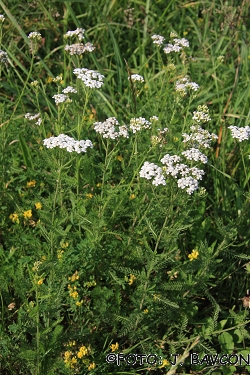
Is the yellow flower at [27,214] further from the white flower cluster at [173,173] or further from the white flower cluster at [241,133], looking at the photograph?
the white flower cluster at [241,133]

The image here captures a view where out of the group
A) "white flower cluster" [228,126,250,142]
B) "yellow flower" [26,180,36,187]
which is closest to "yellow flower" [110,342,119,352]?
"yellow flower" [26,180,36,187]

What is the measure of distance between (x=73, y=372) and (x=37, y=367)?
0.84 ft

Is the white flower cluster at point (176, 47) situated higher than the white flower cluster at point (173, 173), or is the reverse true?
the white flower cluster at point (176, 47)

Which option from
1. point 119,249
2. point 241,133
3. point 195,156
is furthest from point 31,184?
point 241,133

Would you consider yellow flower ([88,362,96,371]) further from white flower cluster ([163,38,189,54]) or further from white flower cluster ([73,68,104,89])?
white flower cluster ([163,38,189,54])

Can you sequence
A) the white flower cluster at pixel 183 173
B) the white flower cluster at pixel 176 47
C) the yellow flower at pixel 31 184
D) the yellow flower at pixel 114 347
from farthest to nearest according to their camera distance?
the white flower cluster at pixel 176 47 < the yellow flower at pixel 31 184 < the yellow flower at pixel 114 347 < the white flower cluster at pixel 183 173

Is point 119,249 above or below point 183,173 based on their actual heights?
below

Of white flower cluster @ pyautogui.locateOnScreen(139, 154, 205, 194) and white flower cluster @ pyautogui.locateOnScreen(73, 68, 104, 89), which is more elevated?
white flower cluster @ pyautogui.locateOnScreen(73, 68, 104, 89)

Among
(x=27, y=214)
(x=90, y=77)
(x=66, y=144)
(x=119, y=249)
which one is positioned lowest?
(x=119, y=249)

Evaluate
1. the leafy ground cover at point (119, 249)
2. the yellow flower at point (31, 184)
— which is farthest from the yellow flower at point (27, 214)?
the yellow flower at point (31, 184)

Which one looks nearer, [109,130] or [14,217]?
[109,130]

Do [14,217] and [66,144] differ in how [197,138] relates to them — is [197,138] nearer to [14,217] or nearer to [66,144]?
[66,144]

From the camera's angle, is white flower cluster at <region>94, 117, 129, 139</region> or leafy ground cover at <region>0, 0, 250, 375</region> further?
white flower cluster at <region>94, 117, 129, 139</region>

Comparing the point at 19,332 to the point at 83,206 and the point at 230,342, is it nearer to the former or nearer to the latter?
the point at 83,206
